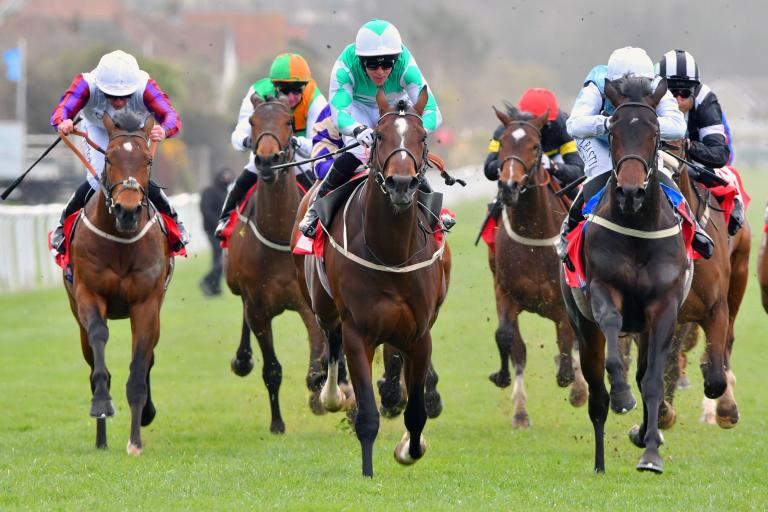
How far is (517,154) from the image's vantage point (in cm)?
1065

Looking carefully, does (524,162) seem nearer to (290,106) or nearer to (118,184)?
(290,106)

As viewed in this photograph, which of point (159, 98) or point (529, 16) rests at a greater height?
point (529, 16)

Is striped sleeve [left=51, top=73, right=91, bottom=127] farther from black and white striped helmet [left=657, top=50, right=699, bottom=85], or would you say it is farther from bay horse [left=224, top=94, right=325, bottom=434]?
black and white striped helmet [left=657, top=50, right=699, bottom=85]

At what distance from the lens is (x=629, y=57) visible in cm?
845

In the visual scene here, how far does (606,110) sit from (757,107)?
217ft

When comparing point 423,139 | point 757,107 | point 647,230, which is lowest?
point 647,230

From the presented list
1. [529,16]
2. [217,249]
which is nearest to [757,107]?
[529,16]

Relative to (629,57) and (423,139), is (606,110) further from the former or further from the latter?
(423,139)

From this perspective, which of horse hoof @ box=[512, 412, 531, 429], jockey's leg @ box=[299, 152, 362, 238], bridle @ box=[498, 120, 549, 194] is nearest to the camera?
jockey's leg @ box=[299, 152, 362, 238]

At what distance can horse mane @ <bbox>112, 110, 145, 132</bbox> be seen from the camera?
909 centimetres

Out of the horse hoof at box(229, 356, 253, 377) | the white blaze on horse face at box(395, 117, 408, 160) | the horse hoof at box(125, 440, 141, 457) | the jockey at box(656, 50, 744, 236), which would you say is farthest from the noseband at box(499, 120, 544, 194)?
the horse hoof at box(125, 440, 141, 457)

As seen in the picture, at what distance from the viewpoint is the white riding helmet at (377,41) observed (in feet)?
27.9

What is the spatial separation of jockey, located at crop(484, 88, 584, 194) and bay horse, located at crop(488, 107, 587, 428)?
17.1 inches

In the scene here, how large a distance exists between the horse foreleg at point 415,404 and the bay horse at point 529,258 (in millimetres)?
2720
